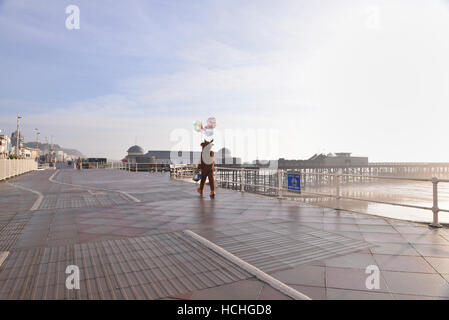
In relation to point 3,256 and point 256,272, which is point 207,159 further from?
point 256,272

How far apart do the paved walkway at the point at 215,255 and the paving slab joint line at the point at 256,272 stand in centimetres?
6

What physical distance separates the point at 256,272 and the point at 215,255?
2.49ft

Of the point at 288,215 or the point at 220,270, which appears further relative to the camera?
the point at 288,215

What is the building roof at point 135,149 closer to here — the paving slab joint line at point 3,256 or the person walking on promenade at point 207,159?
the person walking on promenade at point 207,159

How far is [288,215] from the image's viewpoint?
20.7 feet

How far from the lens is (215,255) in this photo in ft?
11.7

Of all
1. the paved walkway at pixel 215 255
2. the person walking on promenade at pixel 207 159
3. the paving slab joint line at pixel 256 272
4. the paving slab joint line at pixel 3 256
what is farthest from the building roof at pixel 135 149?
the paving slab joint line at pixel 256 272

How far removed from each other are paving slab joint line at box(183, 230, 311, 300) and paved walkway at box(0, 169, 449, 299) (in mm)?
63

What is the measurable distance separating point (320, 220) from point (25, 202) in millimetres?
8770

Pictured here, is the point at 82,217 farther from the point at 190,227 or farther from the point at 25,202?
the point at 25,202

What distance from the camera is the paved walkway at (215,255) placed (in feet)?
8.68

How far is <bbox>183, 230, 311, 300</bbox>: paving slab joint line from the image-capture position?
252 cm

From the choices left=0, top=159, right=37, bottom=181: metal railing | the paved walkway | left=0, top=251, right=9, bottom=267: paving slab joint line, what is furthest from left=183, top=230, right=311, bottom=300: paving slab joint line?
left=0, top=159, right=37, bottom=181: metal railing
